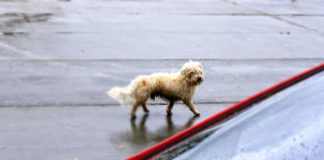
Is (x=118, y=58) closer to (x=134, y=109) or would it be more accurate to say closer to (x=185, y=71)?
(x=134, y=109)

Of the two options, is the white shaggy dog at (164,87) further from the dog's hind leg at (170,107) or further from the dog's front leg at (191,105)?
the dog's hind leg at (170,107)

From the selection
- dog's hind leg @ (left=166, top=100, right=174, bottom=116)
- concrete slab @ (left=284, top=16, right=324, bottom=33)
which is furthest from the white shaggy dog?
concrete slab @ (left=284, top=16, right=324, bottom=33)

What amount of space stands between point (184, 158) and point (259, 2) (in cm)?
1521

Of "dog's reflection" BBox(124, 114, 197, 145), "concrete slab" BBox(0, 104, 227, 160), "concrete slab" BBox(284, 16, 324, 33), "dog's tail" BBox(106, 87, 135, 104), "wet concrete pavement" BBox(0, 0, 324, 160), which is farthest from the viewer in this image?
"concrete slab" BBox(284, 16, 324, 33)

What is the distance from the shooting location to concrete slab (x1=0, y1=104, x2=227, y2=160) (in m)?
5.84

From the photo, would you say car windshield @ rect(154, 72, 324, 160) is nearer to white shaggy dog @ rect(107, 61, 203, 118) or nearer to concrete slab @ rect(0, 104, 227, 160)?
concrete slab @ rect(0, 104, 227, 160)

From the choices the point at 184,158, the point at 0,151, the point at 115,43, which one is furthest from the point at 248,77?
the point at 184,158

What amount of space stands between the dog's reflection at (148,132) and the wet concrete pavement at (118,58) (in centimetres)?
2

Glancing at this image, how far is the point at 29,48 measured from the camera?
33.4ft

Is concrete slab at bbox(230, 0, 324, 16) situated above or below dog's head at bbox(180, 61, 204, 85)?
below

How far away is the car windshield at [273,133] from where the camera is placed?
6.98 ft

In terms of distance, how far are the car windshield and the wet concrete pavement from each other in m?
3.34

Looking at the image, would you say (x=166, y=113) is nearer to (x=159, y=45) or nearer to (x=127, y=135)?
(x=127, y=135)

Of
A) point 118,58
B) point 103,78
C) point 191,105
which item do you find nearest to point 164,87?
point 191,105
